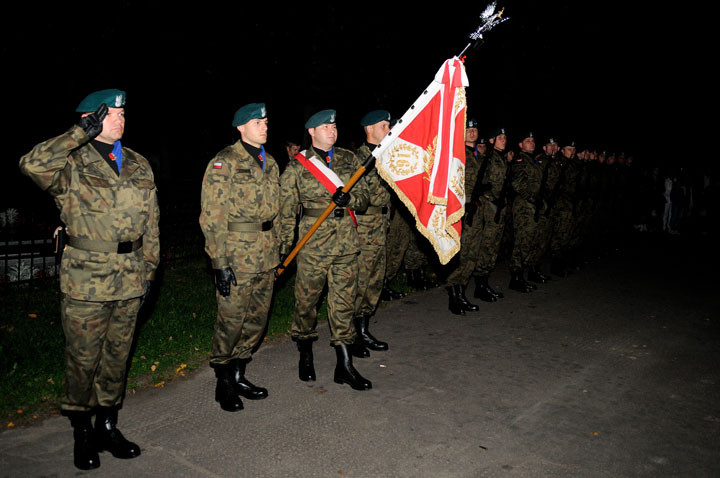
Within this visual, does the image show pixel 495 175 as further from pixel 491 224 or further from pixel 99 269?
pixel 99 269

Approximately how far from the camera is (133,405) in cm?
502

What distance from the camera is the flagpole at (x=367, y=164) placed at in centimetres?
509

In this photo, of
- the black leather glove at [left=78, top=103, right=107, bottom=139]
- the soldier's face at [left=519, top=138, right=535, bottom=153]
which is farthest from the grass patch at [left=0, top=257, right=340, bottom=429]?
the soldier's face at [left=519, top=138, right=535, bottom=153]

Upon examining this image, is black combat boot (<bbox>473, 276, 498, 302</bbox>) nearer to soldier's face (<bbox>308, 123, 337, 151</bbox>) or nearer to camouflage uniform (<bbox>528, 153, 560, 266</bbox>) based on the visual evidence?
camouflage uniform (<bbox>528, 153, 560, 266</bbox>)

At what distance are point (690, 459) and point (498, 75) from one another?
17804 millimetres

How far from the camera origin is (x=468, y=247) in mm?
8609

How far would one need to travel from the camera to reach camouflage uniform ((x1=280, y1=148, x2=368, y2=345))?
5.57m

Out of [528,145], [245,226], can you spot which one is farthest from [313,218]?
[528,145]

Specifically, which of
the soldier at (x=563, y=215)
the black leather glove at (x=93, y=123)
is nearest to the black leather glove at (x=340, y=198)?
the black leather glove at (x=93, y=123)

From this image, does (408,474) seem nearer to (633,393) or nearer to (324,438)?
(324,438)

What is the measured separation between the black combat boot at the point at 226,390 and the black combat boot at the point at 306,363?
72 centimetres

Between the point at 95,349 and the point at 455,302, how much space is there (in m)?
5.21

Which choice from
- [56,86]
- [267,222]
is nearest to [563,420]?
[267,222]

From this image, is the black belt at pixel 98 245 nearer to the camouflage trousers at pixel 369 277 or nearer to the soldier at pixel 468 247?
the camouflage trousers at pixel 369 277
